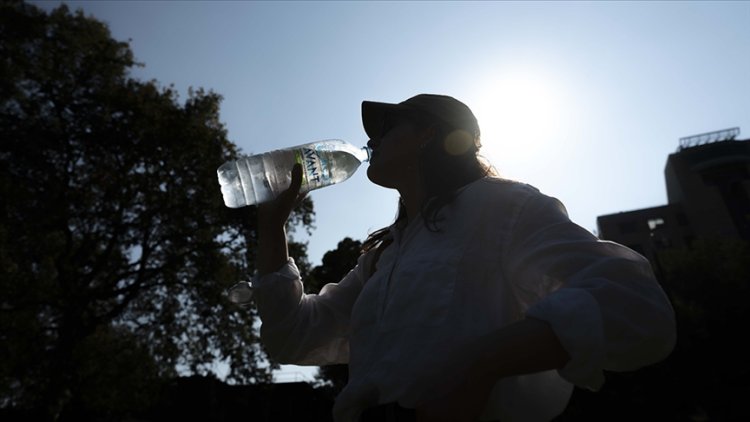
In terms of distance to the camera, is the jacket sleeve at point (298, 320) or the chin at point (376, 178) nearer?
the jacket sleeve at point (298, 320)

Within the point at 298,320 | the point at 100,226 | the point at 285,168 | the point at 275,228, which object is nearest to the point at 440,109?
the point at 275,228

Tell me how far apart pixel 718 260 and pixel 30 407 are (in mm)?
45370

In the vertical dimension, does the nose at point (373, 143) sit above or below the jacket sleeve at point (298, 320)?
above

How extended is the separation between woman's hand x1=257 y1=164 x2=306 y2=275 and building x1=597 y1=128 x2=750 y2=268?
168ft

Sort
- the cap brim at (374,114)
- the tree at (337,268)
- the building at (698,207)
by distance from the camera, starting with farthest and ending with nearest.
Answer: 1. the building at (698,207)
2. the tree at (337,268)
3. the cap brim at (374,114)

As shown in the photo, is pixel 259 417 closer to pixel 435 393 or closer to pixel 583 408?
pixel 583 408

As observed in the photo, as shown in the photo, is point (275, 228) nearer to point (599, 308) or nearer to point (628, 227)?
point (599, 308)

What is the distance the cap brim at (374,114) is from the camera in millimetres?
2102

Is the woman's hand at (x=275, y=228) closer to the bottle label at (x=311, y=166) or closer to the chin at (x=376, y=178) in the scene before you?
the chin at (x=376, y=178)

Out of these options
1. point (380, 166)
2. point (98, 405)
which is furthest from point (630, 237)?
point (380, 166)

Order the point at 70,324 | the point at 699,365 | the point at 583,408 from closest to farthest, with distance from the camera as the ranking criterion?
the point at 70,324 < the point at 583,408 < the point at 699,365

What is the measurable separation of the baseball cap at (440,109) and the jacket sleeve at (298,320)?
878mm

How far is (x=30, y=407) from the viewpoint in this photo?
514 inches

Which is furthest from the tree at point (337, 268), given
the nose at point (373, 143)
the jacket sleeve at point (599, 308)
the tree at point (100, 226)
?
the jacket sleeve at point (599, 308)
